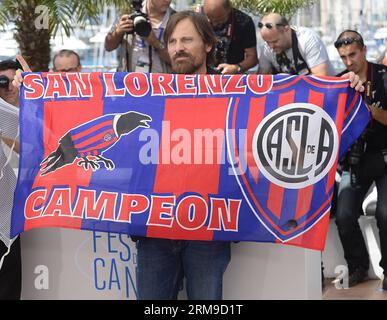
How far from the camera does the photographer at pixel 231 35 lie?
7348 millimetres

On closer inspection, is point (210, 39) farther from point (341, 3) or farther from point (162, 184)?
point (341, 3)

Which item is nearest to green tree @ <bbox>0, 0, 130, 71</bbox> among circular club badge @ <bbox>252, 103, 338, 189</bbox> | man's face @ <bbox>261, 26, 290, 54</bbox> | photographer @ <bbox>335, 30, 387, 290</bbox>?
man's face @ <bbox>261, 26, 290, 54</bbox>

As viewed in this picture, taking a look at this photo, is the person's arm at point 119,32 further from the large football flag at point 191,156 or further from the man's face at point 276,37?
the large football flag at point 191,156

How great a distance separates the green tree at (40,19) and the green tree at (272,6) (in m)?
5.96

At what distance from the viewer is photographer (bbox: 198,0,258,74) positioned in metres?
7.35

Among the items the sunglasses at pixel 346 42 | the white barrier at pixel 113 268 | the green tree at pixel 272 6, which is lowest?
the white barrier at pixel 113 268

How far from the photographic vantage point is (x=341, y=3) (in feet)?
88.6

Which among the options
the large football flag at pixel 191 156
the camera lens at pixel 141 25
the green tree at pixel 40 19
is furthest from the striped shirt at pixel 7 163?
the green tree at pixel 40 19

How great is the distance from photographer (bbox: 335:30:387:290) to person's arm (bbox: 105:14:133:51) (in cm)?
154

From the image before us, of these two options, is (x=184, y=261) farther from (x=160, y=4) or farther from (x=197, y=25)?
(x=160, y=4)

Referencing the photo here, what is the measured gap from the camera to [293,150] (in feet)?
15.7

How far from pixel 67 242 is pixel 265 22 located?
2.79 m

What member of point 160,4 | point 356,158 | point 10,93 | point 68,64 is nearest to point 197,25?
point 10,93

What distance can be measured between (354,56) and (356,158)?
754 mm
